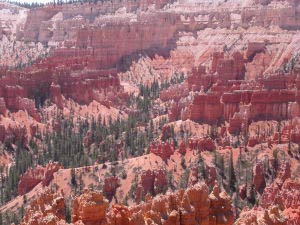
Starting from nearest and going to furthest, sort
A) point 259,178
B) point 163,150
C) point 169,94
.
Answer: point 259,178, point 163,150, point 169,94

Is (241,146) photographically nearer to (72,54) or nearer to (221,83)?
(221,83)

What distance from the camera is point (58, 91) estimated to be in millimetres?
107688

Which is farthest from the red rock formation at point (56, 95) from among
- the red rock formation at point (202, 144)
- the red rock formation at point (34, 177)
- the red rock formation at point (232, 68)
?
the red rock formation at point (202, 144)

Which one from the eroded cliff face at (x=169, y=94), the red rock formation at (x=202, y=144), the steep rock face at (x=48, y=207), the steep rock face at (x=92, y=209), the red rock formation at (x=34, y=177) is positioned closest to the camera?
the steep rock face at (x=92, y=209)

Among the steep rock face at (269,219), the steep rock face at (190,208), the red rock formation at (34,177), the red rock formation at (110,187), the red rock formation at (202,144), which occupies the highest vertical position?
the steep rock face at (269,219)

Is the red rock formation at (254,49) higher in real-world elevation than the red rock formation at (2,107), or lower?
higher

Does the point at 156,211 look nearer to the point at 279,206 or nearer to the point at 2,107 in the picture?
the point at 279,206

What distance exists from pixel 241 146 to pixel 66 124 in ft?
121

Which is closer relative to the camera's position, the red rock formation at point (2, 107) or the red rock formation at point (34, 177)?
the red rock formation at point (34, 177)

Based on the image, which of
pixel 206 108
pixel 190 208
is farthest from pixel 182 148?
pixel 190 208

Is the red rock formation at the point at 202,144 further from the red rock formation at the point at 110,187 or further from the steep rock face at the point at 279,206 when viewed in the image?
the red rock formation at the point at 110,187

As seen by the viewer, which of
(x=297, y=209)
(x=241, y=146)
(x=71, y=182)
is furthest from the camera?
(x=241, y=146)

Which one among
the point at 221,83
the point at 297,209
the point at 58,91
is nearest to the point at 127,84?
the point at 58,91

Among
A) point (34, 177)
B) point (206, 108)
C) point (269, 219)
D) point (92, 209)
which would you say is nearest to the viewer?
point (92, 209)
